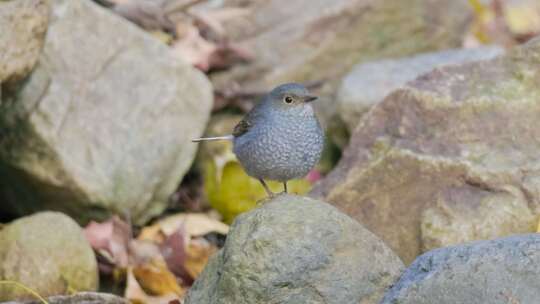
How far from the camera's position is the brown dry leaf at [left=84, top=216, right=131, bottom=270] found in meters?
7.10

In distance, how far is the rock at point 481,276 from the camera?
4176 millimetres

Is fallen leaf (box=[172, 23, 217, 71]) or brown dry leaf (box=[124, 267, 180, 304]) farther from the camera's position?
fallen leaf (box=[172, 23, 217, 71])

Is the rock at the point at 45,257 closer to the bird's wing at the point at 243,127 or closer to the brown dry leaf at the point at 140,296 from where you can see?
the brown dry leaf at the point at 140,296

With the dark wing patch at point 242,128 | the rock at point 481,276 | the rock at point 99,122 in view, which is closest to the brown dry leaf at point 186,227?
the rock at point 99,122

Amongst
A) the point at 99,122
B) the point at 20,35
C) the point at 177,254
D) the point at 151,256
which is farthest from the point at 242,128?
the point at 99,122

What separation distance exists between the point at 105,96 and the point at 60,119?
0.46 metres

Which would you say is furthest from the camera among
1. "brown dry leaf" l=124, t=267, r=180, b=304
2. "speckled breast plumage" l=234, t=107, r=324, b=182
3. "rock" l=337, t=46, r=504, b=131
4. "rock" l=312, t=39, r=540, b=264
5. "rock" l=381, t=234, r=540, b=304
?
"rock" l=337, t=46, r=504, b=131

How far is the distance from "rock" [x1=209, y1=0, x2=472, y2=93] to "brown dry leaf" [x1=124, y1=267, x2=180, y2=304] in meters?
2.85

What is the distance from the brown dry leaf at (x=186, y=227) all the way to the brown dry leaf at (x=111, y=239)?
1.17 feet

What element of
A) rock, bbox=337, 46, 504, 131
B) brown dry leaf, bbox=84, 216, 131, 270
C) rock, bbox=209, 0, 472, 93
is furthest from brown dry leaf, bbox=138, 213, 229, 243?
rock, bbox=209, 0, 472, 93

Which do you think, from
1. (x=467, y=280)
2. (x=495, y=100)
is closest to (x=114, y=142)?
(x=495, y=100)

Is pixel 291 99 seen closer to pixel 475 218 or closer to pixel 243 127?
pixel 243 127

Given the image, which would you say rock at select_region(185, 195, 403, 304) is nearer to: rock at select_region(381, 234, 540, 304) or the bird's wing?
rock at select_region(381, 234, 540, 304)

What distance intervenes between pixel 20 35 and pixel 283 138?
2.02 meters
